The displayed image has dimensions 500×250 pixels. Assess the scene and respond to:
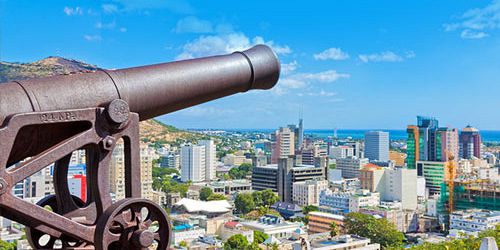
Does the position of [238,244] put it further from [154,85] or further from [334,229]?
[154,85]

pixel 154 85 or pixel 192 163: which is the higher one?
pixel 154 85

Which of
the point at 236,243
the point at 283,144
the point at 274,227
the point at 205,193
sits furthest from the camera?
the point at 283,144

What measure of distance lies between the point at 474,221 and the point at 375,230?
5.53 meters

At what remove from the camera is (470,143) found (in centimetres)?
8675

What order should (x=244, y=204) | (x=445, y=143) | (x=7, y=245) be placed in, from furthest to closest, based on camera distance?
(x=445, y=143), (x=244, y=204), (x=7, y=245)

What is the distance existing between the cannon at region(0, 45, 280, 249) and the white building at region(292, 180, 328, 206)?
4436 centimetres

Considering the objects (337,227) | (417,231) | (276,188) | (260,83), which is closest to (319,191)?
(276,188)

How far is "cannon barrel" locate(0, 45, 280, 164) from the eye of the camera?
7.16ft

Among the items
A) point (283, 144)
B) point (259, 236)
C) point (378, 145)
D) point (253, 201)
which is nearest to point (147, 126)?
point (283, 144)

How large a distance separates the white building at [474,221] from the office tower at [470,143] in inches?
2171

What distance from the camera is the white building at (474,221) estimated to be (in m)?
30.2

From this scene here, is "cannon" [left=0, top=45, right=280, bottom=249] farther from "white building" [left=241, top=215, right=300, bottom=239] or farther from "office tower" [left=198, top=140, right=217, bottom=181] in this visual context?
"office tower" [left=198, top=140, right=217, bottom=181]

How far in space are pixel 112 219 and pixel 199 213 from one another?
3635cm

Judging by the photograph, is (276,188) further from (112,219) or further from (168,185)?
(112,219)
